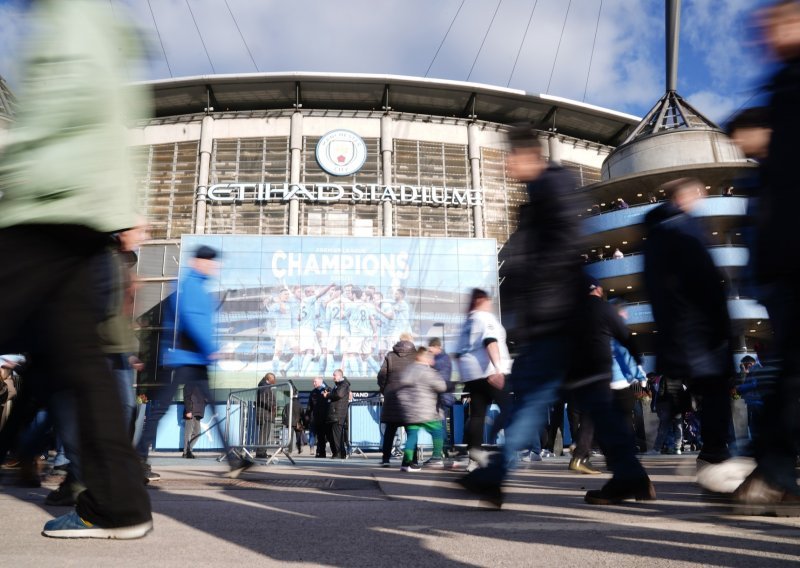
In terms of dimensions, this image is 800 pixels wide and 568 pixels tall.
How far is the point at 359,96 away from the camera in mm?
42312

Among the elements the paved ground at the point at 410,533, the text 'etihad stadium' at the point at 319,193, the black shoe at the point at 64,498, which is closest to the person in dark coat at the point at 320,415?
the paved ground at the point at 410,533

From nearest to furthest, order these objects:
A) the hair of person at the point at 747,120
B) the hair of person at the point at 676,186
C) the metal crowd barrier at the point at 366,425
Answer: the hair of person at the point at 747,120 → the hair of person at the point at 676,186 → the metal crowd barrier at the point at 366,425

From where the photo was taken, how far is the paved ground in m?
2.37

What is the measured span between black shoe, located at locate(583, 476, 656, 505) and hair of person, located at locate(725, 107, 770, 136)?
77.9 inches

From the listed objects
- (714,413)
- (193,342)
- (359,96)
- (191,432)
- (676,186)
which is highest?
(359,96)

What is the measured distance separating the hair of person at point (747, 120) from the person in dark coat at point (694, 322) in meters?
0.67

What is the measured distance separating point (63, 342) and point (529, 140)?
265 cm

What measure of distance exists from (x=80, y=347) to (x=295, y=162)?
39965mm

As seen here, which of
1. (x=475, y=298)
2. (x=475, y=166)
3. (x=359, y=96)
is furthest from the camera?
(x=359, y=96)

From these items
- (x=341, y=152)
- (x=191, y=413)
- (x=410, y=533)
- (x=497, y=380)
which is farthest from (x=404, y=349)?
(x=341, y=152)

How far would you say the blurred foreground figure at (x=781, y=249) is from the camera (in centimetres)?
270

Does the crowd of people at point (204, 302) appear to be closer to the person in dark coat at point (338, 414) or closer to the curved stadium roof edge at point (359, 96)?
the person in dark coat at point (338, 414)

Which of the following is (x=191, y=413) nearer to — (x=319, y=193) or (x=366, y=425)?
(x=366, y=425)

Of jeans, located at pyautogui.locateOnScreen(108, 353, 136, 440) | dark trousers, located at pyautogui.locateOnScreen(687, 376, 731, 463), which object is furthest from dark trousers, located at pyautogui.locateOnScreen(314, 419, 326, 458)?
dark trousers, located at pyautogui.locateOnScreen(687, 376, 731, 463)
